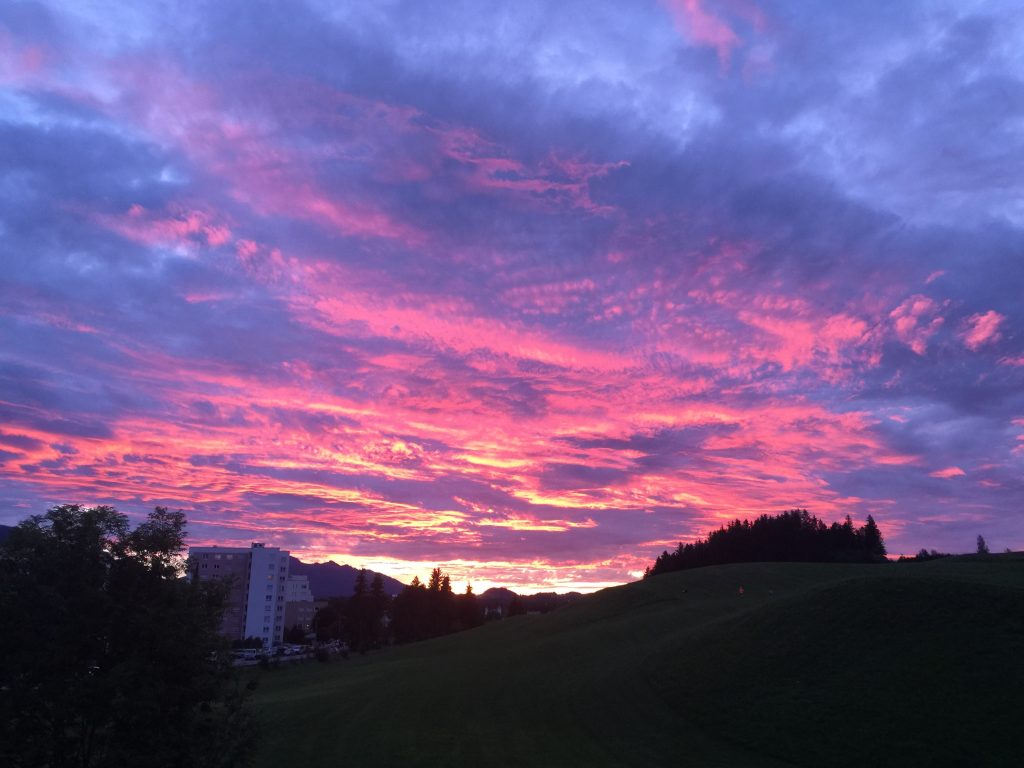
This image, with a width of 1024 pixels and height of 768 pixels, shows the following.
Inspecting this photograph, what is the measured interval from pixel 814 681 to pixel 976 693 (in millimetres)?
9831

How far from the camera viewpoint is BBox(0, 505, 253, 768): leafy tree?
68.7 feet

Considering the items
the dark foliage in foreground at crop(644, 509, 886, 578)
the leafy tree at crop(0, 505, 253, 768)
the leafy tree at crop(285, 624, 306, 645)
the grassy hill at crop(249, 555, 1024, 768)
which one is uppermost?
the dark foliage in foreground at crop(644, 509, 886, 578)

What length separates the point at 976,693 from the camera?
41.3 metres

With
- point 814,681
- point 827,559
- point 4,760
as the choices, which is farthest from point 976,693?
point 827,559

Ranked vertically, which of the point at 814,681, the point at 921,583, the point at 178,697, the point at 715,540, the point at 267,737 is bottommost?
the point at 267,737

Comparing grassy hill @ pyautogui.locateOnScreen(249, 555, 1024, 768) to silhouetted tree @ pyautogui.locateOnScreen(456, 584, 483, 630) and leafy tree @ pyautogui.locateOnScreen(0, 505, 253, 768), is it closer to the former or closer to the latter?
leafy tree @ pyautogui.locateOnScreen(0, 505, 253, 768)

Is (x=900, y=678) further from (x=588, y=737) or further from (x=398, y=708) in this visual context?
(x=398, y=708)

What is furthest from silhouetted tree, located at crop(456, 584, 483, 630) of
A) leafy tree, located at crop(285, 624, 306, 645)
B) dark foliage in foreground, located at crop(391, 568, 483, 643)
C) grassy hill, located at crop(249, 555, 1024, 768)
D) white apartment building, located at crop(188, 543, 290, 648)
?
grassy hill, located at crop(249, 555, 1024, 768)

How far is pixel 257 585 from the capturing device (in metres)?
188

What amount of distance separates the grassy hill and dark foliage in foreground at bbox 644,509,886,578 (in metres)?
102

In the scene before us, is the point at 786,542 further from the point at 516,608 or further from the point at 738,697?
the point at 738,697

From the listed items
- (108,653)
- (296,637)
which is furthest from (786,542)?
(108,653)

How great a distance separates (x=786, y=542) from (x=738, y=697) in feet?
469

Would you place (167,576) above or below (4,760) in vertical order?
above
